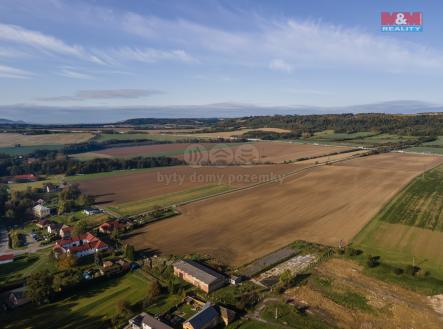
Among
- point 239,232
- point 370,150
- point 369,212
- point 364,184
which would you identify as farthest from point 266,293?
point 370,150

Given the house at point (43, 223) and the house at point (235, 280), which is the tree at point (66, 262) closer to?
the house at point (43, 223)

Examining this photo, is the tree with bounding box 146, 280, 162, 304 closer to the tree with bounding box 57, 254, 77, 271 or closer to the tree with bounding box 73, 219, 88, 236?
the tree with bounding box 57, 254, 77, 271

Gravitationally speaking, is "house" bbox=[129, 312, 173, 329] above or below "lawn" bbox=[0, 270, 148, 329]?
above

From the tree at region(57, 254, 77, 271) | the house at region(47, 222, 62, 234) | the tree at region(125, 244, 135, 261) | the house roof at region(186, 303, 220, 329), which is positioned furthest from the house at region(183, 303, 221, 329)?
the house at region(47, 222, 62, 234)

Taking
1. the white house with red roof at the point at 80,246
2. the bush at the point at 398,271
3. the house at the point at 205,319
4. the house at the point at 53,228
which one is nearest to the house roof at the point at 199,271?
the house at the point at 205,319

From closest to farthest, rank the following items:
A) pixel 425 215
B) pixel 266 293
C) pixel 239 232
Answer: pixel 266 293, pixel 239 232, pixel 425 215

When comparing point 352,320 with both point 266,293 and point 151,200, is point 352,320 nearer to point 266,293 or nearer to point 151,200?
point 266,293
